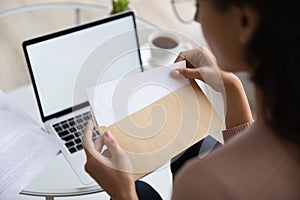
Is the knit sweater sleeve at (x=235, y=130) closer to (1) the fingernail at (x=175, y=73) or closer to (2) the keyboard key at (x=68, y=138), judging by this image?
(1) the fingernail at (x=175, y=73)

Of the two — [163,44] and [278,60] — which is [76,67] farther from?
[278,60]

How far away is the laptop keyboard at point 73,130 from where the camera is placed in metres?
1.09

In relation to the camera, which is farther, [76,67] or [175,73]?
[76,67]

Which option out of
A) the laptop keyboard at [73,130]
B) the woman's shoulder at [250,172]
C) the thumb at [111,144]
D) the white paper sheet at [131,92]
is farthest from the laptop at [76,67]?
the woman's shoulder at [250,172]

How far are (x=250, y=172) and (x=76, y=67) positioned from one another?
671 mm

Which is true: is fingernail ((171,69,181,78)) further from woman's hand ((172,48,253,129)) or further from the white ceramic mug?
the white ceramic mug

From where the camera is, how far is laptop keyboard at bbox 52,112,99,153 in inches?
42.8

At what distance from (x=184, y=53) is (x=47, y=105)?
14.1 inches

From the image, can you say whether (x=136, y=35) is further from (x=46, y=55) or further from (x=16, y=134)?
(x=16, y=134)

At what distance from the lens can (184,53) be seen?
3.19ft

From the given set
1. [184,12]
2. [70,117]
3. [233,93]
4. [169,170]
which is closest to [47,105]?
[70,117]

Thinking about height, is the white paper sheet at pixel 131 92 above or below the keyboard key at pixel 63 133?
above

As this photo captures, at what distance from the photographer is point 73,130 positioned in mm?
1112

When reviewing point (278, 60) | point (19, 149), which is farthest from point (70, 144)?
point (278, 60)
